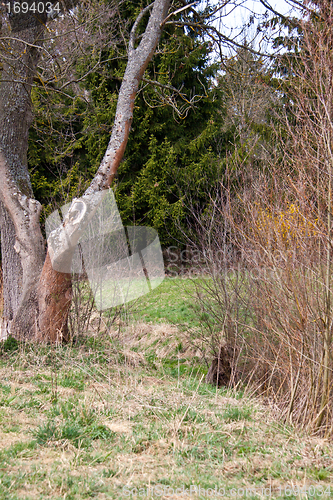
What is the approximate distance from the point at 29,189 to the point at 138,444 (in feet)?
13.4

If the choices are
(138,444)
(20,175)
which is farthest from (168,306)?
(138,444)

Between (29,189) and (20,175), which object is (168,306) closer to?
(29,189)

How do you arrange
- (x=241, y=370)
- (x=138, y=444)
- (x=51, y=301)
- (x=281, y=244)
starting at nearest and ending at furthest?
(x=138, y=444) < (x=281, y=244) < (x=241, y=370) < (x=51, y=301)

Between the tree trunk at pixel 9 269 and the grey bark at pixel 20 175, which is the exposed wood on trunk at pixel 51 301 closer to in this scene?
the grey bark at pixel 20 175

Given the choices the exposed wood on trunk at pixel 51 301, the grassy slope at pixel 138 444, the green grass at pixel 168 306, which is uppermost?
the exposed wood on trunk at pixel 51 301

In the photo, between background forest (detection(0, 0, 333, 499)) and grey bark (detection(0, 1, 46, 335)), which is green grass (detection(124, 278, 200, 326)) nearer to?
background forest (detection(0, 0, 333, 499))

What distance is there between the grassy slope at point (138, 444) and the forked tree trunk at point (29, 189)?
1.05 m

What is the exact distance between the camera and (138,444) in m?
2.73

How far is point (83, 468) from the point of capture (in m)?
2.44

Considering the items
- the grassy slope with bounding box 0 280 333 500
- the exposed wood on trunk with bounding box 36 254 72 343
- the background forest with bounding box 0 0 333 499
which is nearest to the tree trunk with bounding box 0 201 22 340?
the exposed wood on trunk with bounding box 36 254 72 343

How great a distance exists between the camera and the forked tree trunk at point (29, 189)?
17.0 ft

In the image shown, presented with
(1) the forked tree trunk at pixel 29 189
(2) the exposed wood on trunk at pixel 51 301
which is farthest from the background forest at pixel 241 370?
(1) the forked tree trunk at pixel 29 189

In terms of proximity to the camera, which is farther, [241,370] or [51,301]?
[51,301]

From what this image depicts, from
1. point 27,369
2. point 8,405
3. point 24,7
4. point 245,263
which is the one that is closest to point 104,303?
point 27,369
